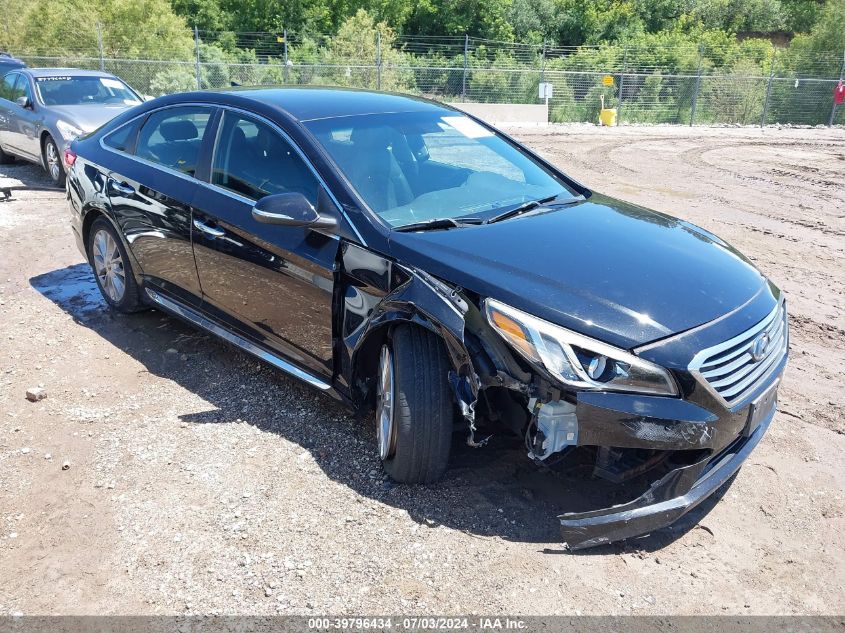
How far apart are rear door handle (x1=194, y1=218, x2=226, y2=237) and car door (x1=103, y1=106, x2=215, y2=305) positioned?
101 millimetres

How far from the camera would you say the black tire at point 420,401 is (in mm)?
3102

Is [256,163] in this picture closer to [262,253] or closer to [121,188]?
[262,253]

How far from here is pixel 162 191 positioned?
453 cm

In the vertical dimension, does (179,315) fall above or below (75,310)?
above

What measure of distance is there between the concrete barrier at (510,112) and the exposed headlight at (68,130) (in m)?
17.2

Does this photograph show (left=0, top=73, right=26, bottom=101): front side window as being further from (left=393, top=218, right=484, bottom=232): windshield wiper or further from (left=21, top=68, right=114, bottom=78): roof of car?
(left=393, top=218, right=484, bottom=232): windshield wiper

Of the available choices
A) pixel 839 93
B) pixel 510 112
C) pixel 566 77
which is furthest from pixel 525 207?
pixel 839 93

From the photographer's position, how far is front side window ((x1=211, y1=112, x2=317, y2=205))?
149 inches

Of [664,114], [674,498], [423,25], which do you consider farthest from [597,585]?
[423,25]

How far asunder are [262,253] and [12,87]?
9506 mm

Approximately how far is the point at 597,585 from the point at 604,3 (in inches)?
2102

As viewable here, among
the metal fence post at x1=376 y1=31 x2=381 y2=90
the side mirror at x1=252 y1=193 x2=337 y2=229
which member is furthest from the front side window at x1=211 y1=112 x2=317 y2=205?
the metal fence post at x1=376 y1=31 x2=381 y2=90

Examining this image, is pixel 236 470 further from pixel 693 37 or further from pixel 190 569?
pixel 693 37

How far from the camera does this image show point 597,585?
2.80 m
